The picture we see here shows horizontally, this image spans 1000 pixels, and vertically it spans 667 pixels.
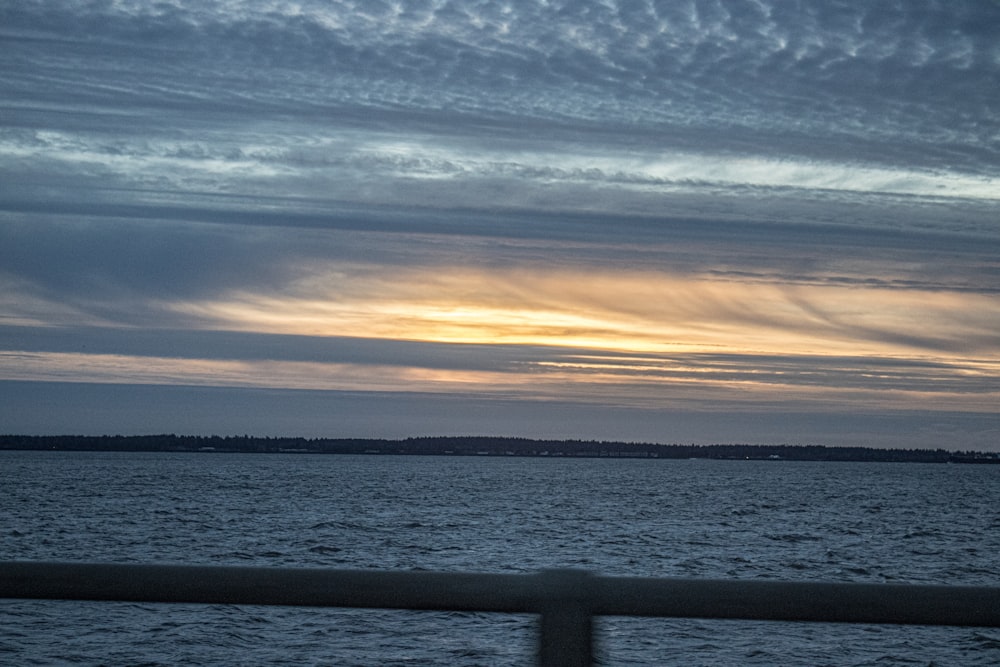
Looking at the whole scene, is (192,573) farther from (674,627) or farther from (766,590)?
(674,627)

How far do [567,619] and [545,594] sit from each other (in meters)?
0.07

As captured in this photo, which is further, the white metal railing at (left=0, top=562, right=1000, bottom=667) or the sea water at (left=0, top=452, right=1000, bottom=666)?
the sea water at (left=0, top=452, right=1000, bottom=666)

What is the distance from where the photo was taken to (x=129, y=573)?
2.37 meters

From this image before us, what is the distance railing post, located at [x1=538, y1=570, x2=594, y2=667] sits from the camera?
2.30 meters

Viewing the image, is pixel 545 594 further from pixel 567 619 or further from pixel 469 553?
pixel 469 553

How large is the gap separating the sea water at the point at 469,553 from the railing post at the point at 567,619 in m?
0.10

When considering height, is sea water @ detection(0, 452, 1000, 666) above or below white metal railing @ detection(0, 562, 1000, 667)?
below

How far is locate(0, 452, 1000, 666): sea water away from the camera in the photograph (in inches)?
746

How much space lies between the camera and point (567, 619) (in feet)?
7.57

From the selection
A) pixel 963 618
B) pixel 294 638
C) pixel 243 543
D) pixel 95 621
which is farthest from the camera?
pixel 243 543

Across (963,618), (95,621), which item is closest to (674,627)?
(95,621)

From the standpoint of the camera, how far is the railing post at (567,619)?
90.7 inches

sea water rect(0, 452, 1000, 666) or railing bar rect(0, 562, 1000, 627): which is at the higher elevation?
railing bar rect(0, 562, 1000, 627)

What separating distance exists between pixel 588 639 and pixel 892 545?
48.5 meters
